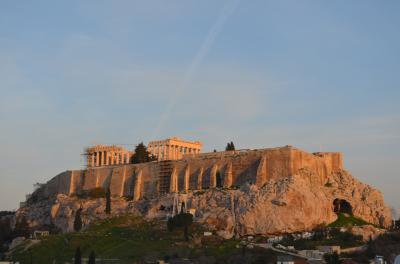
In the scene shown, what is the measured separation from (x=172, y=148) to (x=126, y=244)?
1047 inches

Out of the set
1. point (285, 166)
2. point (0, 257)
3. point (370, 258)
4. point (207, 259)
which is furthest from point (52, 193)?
point (370, 258)

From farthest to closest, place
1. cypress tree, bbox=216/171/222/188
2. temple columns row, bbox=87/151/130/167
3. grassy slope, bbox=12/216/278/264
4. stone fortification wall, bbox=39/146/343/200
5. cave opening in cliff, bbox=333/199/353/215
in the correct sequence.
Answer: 1. temple columns row, bbox=87/151/130/167
2. cypress tree, bbox=216/171/222/188
3. cave opening in cliff, bbox=333/199/353/215
4. stone fortification wall, bbox=39/146/343/200
5. grassy slope, bbox=12/216/278/264

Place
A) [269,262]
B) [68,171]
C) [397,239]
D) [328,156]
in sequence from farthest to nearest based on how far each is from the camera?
1. [68,171]
2. [328,156]
3. [397,239]
4. [269,262]

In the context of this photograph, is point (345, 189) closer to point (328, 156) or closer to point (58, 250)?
point (328, 156)

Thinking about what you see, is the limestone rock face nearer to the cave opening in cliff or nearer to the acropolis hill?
the acropolis hill

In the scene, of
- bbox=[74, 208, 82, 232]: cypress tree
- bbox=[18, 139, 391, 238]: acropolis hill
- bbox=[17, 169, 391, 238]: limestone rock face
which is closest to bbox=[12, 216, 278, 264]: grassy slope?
bbox=[17, 169, 391, 238]: limestone rock face

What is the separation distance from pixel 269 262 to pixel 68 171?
137 feet

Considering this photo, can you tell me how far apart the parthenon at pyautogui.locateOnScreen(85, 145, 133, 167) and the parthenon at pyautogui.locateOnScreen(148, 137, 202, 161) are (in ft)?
13.7

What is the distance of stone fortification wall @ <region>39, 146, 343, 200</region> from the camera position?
69.6 m

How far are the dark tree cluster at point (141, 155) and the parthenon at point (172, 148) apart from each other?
1066 millimetres

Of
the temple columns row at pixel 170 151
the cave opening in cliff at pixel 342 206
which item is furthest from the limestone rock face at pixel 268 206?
the temple columns row at pixel 170 151

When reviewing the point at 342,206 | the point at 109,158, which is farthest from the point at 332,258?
the point at 109,158

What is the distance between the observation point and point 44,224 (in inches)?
3174

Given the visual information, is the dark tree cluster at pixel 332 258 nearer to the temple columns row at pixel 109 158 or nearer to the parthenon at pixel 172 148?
the parthenon at pixel 172 148
